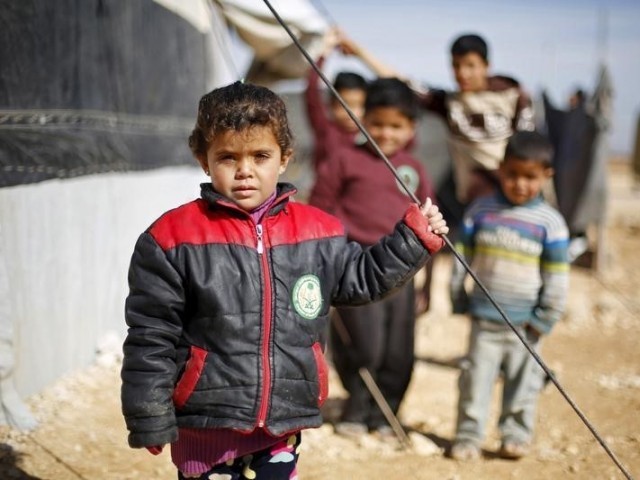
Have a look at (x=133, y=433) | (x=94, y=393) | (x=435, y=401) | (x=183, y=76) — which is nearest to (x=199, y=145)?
(x=133, y=433)

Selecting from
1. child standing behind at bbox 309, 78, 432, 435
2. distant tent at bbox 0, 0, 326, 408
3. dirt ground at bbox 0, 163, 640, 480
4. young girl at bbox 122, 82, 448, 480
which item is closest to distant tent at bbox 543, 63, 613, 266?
dirt ground at bbox 0, 163, 640, 480

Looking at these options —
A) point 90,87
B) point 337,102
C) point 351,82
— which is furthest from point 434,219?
point 351,82

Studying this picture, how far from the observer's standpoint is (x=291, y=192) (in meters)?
2.30

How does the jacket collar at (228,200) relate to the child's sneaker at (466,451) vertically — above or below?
above

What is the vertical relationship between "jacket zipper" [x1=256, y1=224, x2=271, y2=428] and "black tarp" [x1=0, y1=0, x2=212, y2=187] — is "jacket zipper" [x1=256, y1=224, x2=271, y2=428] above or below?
below

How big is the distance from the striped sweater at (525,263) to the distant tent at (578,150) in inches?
186

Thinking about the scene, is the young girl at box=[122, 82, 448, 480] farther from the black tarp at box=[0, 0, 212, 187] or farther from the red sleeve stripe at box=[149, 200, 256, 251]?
the black tarp at box=[0, 0, 212, 187]

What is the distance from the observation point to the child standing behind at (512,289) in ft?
12.0

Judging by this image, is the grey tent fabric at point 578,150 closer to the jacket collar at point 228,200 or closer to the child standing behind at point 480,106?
the child standing behind at point 480,106

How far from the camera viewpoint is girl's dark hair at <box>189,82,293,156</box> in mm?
2170

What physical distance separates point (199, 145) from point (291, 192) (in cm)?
29

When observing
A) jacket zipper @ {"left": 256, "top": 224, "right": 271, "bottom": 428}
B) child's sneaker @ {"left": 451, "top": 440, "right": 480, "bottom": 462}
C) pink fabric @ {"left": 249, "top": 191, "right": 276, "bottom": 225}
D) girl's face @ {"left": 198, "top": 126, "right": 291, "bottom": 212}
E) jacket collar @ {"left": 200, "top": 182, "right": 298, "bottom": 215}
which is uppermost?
girl's face @ {"left": 198, "top": 126, "right": 291, "bottom": 212}

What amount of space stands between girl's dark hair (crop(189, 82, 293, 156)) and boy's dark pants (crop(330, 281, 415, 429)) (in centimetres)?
202

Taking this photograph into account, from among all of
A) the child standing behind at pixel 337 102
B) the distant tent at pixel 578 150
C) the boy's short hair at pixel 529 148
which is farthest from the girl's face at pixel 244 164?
the distant tent at pixel 578 150
